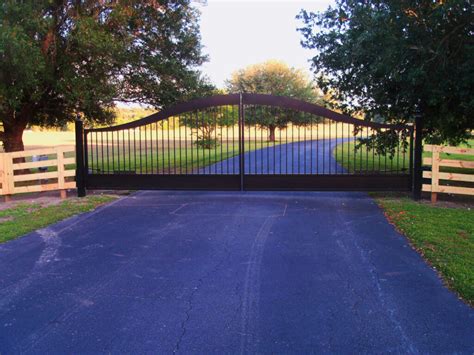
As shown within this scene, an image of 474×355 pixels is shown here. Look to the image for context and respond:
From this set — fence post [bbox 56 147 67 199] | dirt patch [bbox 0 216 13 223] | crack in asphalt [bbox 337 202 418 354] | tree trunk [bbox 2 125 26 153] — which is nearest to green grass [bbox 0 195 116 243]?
dirt patch [bbox 0 216 13 223]

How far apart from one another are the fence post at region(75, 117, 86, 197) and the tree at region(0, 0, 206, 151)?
5.56 feet

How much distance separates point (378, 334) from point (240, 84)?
4564 cm

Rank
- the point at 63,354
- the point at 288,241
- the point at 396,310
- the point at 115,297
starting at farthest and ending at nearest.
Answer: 1. the point at 288,241
2. the point at 115,297
3. the point at 396,310
4. the point at 63,354

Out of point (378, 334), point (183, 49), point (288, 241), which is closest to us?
point (378, 334)

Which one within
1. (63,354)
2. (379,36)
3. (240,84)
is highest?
(240,84)

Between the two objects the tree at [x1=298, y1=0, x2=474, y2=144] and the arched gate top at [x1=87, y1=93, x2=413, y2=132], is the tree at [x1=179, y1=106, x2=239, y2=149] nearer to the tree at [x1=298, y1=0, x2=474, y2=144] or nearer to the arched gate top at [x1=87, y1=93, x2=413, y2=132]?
the arched gate top at [x1=87, y1=93, x2=413, y2=132]

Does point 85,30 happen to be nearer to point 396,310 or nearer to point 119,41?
point 119,41

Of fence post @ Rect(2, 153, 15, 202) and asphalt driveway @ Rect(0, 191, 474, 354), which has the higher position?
fence post @ Rect(2, 153, 15, 202)

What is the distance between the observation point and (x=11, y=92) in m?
12.3

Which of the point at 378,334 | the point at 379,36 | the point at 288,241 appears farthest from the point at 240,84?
the point at 378,334

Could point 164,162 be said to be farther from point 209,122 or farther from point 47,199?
point 47,199

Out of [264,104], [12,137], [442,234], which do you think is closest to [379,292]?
[442,234]

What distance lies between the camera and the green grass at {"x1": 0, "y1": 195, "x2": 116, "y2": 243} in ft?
27.9

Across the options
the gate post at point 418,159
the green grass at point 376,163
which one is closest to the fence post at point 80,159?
the green grass at point 376,163
